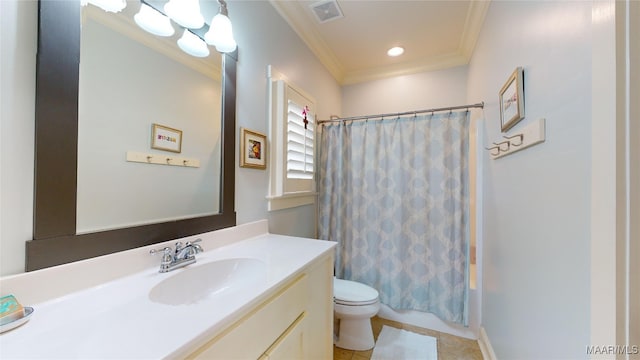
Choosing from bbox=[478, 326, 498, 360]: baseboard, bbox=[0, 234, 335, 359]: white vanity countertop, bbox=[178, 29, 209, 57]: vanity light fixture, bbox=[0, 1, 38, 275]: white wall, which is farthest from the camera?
Result: bbox=[478, 326, 498, 360]: baseboard

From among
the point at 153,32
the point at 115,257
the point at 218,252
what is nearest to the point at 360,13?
the point at 153,32

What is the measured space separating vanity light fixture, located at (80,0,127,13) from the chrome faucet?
→ 86 cm

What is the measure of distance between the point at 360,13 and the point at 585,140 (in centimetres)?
162

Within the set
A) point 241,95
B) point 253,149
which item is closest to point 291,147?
point 253,149

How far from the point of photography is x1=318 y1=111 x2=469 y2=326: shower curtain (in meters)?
1.77

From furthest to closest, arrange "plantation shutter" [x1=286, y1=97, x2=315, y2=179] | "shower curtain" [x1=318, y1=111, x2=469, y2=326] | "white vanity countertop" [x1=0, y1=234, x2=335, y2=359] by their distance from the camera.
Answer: "shower curtain" [x1=318, y1=111, x2=469, y2=326], "plantation shutter" [x1=286, y1=97, x2=315, y2=179], "white vanity countertop" [x1=0, y1=234, x2=335, y2=359]

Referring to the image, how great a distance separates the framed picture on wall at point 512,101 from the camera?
3.15 feet

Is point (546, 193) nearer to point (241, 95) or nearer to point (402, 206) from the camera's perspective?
point (402, 206)

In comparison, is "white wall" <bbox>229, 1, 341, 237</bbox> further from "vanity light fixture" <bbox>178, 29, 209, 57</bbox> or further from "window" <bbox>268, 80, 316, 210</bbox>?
"vanity light fixture" <bbox>178, 29, 209, 57</bbox>

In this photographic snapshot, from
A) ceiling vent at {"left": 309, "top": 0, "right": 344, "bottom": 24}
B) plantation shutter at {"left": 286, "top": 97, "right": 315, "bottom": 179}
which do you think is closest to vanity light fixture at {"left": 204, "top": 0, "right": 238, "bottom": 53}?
plantation shutter at {"left": 286, "top": 97, "right": 315, "bottom": 179}

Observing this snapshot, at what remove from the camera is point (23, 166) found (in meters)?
0.62

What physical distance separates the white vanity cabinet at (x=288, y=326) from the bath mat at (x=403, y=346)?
1.91ft

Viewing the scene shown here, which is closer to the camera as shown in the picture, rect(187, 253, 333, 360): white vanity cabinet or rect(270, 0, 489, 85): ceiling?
rect(187, 253, 333, 360): white vanity cabinet

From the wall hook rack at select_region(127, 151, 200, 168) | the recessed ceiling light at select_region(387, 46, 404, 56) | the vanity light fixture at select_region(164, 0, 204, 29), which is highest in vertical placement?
the recessed ceiling light at select_region(387, 46, 404, 56)
